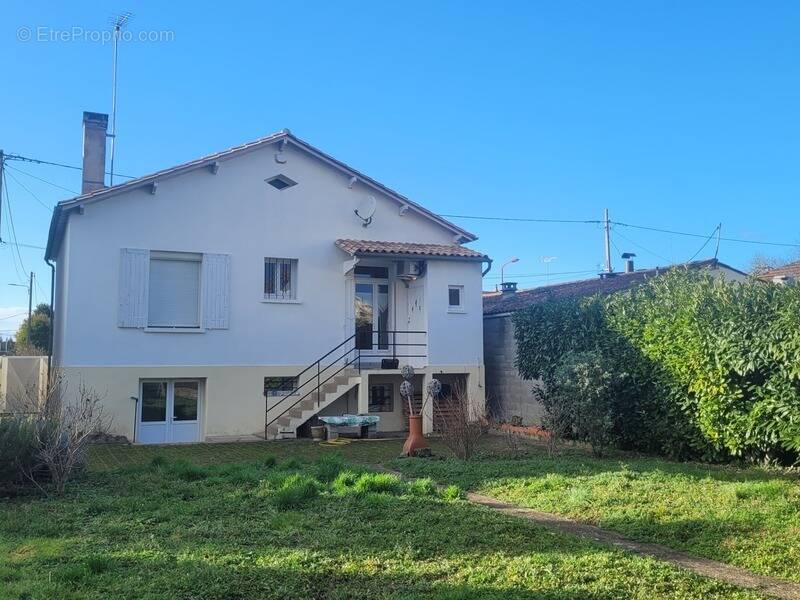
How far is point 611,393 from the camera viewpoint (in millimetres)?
13070

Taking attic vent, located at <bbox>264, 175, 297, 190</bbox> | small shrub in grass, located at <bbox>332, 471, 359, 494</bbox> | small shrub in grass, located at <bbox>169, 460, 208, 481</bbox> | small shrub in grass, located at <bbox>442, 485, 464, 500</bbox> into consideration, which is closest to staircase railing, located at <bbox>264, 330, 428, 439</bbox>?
attic vent, located at <bbox>264, 175, 297, 190</bbox>

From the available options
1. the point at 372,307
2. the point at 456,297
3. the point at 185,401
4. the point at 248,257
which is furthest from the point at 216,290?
the point at 456,297

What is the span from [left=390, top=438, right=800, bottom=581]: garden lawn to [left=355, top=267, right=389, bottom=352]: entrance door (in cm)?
760

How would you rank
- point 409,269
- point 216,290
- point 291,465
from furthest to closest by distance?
point 409,269, point 216,290, point 291,465

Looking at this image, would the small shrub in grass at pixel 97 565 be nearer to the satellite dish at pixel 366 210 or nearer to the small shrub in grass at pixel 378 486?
the small shrub in grass at pixel 378 486

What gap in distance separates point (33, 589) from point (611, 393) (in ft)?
Answer: 34.6

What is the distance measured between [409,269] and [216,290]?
17.2ft

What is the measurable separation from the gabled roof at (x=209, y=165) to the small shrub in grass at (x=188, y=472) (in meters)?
7.91

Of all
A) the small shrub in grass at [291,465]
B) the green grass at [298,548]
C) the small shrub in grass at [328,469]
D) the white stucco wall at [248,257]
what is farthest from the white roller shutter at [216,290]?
the green grass at [298,548]

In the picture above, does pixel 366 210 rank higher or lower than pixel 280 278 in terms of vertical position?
higher

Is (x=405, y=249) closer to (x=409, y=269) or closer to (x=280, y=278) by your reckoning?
(x=409, y=269)

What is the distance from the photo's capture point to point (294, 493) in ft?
26.6

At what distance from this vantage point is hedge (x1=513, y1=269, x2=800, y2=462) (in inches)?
392

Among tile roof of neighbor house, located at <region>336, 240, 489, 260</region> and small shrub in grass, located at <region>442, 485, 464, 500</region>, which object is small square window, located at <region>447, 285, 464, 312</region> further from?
small shrub in grass, located at <region>442, 485, 464, 500</region>
